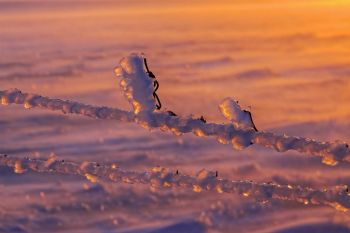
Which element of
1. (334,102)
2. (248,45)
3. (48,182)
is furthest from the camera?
(248,45)

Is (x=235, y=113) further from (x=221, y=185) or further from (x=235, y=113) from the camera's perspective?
(x=221, y=185)

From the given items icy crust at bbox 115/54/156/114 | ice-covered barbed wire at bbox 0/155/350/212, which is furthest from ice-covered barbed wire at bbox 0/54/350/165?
ice-covered barbed wire at bbox 0/155/350/212

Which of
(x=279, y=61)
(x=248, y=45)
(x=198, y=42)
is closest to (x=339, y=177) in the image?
(x=279, y=61)

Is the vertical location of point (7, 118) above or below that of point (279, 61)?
below

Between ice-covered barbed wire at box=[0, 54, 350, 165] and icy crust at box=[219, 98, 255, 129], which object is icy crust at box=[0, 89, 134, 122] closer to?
ice-covered barbed wire at box=[0, 54, 350, 165]

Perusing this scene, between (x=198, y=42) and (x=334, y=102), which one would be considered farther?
(x=198, y=42)

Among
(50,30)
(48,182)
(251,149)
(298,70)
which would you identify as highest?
(50,30)

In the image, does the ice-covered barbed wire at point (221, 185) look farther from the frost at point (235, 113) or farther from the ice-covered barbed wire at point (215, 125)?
the frost at point (235, 113)

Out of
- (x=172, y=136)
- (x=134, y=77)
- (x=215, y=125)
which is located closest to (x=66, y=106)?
(x=134, y=77)

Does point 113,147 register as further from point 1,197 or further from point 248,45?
point 248,45
